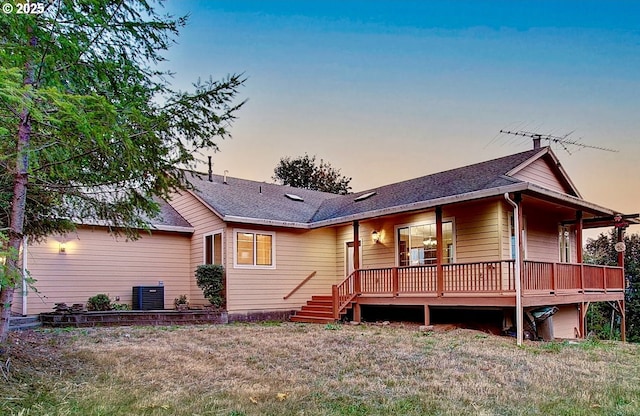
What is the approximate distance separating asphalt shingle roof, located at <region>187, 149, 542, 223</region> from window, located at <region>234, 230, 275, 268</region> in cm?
62

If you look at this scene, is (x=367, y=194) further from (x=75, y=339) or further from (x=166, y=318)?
(x=75, y=339)

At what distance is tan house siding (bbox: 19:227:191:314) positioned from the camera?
12234mm

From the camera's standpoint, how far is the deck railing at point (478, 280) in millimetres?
10375

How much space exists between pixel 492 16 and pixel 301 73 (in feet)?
19.8

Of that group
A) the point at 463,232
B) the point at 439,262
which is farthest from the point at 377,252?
the point at 439,262

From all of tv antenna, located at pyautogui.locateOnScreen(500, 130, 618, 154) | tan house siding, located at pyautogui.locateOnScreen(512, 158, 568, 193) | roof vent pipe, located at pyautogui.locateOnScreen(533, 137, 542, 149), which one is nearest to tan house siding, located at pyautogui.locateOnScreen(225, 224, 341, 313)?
tan house siding, located at pyautogui.locateOnScreen(512, 158, 568, 193)

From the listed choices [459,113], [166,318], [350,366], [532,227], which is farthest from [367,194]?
[350,366]

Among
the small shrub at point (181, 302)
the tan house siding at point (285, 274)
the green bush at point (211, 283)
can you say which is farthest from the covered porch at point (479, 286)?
the small shrub at point (181, 302)

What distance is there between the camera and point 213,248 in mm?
14250

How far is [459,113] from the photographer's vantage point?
16.2m

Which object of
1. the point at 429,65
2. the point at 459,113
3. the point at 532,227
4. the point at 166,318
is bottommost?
the point at 166,318

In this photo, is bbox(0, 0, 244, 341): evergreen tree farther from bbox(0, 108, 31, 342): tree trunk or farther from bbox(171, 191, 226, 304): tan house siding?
bbox(171, 191, 226, 304): tan house siding

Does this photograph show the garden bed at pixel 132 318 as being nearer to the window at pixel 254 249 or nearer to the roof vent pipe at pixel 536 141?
the window at pixel 254 249

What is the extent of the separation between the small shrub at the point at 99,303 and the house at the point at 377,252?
526mm
